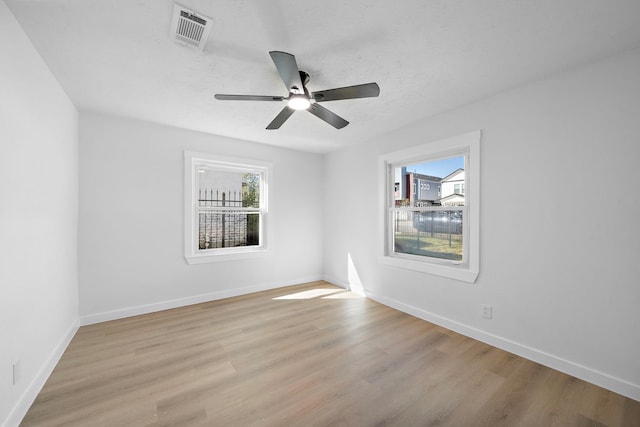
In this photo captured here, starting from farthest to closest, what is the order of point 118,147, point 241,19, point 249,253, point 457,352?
point 249,253 → point 118,147 → point 457,352 → point 241,19

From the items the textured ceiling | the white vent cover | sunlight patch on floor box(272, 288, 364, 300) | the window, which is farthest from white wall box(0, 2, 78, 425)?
sunlight patch on floor box(272, 288, 364, 300)

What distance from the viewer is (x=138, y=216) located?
3.22m

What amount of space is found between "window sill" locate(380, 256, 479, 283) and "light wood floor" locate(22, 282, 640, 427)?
2.01 ft

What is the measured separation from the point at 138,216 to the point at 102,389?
1.97m

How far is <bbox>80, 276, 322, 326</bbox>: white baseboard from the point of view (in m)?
2.97

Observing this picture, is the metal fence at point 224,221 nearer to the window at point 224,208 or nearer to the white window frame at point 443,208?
the window at point 224,208

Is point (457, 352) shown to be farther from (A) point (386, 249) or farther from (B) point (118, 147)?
(B) point (118, 147)

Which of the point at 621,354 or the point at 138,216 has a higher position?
the point at 138,216

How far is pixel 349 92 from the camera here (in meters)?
1.95

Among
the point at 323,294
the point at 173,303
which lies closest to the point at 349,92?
the point at 323,294

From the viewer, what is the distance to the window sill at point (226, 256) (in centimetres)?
360

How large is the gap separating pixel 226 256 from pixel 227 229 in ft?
1.52

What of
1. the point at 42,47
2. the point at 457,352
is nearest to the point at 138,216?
the point at 42,47

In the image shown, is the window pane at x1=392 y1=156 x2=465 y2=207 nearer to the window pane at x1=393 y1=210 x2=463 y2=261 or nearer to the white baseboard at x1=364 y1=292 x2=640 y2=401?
the window pane at x1=393 y1=210 x2=463 y2=261
